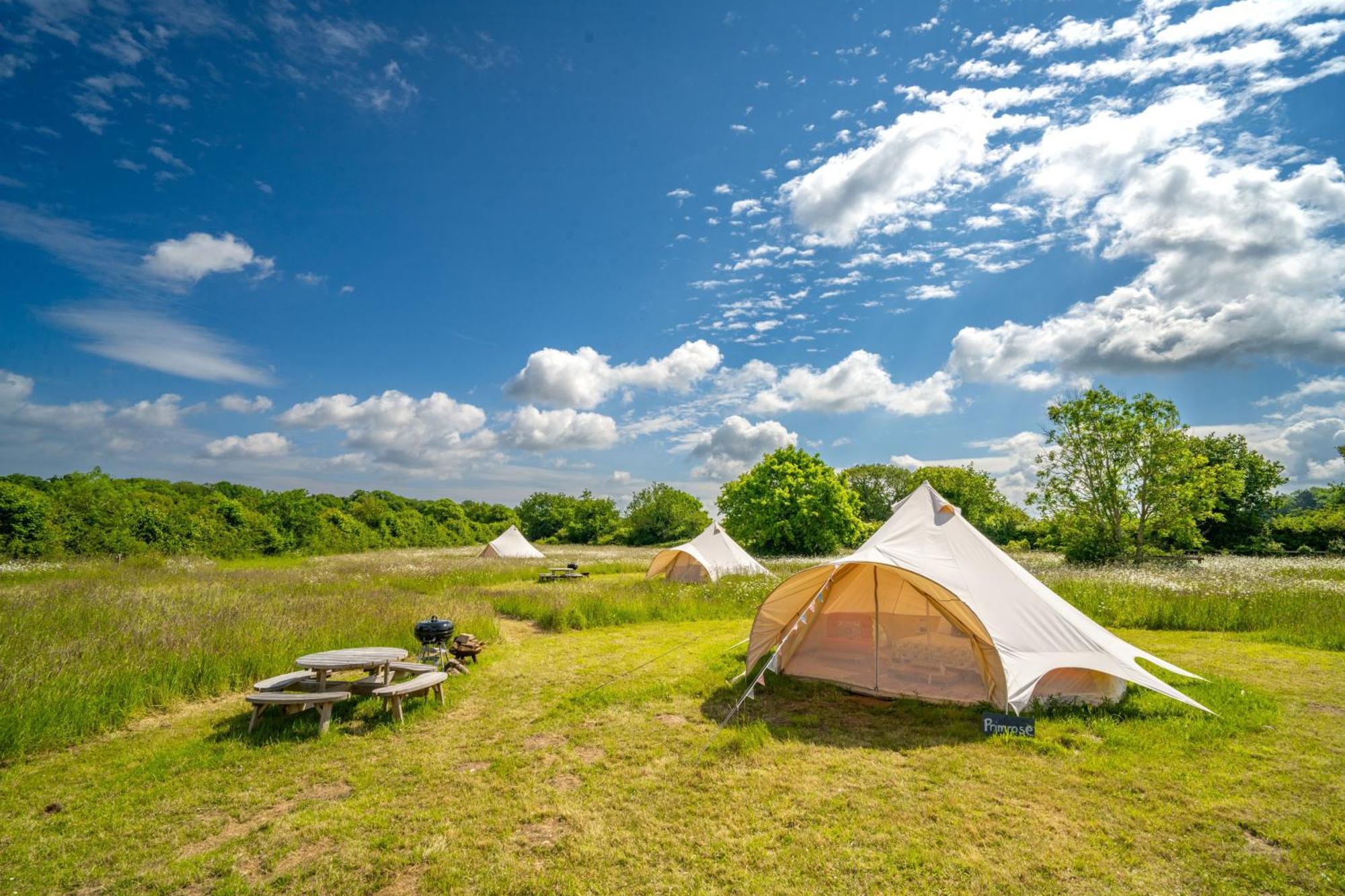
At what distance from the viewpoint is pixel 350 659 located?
23.4 ft

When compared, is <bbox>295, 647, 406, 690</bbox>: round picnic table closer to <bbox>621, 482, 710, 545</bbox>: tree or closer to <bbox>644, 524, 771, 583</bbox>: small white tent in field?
<bbox>644, 524, 771, 583</bbox>: small white tent in field

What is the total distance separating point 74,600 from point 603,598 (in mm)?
10649

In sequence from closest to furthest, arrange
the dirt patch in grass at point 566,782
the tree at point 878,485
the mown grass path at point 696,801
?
the mown grass path at point 696,801 → the dirt patch in grass at point 566,782 → the tree at point 878,485

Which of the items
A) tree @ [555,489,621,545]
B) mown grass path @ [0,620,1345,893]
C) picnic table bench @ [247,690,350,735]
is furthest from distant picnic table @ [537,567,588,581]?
tree @ [555,489,621,545]

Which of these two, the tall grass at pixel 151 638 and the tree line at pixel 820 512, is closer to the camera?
the tall grass at pixel 151 638

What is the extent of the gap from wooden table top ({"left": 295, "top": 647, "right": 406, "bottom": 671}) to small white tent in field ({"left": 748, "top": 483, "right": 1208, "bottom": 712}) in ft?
16.3

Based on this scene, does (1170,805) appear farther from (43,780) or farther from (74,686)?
(74,686)

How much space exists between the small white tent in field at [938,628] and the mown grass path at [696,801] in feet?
1.58

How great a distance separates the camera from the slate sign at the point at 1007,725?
607cm

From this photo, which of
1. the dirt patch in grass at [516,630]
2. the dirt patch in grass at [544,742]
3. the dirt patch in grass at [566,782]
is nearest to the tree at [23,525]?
the dirt patch in grass at [516,630]

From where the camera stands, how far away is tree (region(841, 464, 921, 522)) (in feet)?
185

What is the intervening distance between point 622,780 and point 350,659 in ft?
13.4

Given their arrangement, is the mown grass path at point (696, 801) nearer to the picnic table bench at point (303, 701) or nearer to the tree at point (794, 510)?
the picnic table bench at point (303, 701)

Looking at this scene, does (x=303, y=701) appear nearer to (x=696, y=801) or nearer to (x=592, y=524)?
(x=696, y=801)
